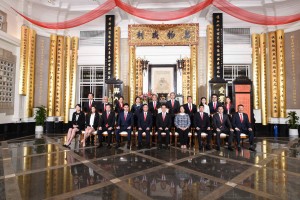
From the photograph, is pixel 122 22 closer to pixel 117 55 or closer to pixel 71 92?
pixel 117 55

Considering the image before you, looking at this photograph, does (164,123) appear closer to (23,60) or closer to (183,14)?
(183,14)

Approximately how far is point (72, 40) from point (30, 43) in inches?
65.1

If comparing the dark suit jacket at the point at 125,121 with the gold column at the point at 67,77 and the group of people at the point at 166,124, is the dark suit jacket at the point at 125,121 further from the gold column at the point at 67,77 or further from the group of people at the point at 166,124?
the gold column at the point at 67,77

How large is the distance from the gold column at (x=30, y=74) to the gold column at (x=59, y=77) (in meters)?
0.90

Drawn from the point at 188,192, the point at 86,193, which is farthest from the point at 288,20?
the point at 86,193

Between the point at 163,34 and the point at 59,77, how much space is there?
191 inches

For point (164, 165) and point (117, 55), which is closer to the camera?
point (164, 165)

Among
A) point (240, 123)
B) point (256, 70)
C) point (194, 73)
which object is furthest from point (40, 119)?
point (256, 70)

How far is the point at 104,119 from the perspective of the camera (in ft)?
16.4

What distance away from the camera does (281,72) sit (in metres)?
7.22

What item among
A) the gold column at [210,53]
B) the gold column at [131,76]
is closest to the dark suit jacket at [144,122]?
the gold column at [131,76]

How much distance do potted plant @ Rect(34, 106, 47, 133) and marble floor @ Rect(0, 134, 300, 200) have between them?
338 centimetres

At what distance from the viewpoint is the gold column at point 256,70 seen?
7.62 metres

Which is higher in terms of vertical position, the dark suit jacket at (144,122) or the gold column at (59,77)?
the gold column at (59,77)
